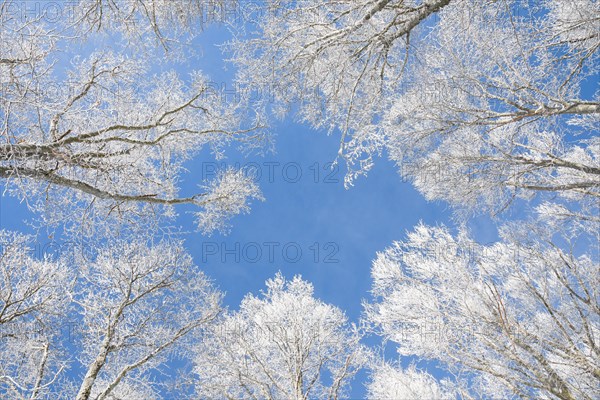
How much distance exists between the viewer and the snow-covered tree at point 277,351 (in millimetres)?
8102

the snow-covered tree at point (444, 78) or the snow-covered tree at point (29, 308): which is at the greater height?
the snow-covered tree at point (444, 78)

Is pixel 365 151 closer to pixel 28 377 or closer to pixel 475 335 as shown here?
pixel 475 335

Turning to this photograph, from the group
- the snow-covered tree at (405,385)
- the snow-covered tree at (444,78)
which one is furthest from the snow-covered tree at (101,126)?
the snow-covered tree at (405,385)

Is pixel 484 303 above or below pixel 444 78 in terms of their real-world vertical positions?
below

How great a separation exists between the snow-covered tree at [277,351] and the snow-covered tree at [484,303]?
1655mm

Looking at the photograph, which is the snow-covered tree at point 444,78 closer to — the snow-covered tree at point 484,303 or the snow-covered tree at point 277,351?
the snow-covered tree at point 484,303

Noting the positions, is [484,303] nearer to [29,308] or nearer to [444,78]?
[444,78]

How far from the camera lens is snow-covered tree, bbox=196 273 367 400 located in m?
8.10

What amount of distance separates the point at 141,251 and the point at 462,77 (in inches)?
258

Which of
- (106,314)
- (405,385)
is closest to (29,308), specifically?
(106,314)

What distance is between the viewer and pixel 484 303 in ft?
19.7

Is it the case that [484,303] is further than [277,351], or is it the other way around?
[277,351]

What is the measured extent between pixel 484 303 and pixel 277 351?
4708mm

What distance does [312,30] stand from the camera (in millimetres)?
5633
